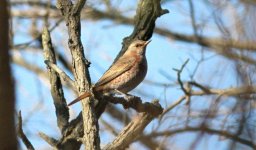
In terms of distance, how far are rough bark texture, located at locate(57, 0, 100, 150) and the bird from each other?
125 centimetres

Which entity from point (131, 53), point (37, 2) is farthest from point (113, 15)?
point (131, 53)

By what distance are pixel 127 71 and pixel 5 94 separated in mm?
4870

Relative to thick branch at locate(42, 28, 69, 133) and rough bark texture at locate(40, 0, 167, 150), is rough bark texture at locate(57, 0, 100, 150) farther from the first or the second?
thick branch at locate(42, 28, 69, 133)

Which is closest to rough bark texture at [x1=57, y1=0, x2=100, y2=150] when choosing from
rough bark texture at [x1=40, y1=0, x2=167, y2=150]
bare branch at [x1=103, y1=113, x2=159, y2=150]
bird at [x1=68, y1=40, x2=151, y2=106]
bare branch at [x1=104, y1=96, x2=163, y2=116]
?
rough bark texture at [x1=40, y1=0, x2=167, y2=150]

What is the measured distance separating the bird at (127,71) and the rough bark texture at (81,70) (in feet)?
4.09

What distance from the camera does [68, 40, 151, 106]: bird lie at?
5.56 m

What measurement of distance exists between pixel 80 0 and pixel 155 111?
4.17 ft

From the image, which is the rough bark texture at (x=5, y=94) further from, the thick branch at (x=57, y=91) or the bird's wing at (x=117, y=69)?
the bird's wing at (x=117, y=69)

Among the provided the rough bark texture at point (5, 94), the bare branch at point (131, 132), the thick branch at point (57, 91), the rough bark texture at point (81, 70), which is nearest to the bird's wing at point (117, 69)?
the thick branch at point (57, 91)

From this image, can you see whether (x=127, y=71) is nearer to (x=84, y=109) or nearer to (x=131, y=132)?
(x=131, y=132)

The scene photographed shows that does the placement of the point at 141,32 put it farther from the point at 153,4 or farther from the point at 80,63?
the point at 80,63

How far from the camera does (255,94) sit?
8.36 ft

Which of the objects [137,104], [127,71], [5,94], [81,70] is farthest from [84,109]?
[5,94]

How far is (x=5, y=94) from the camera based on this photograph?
0.98 m
